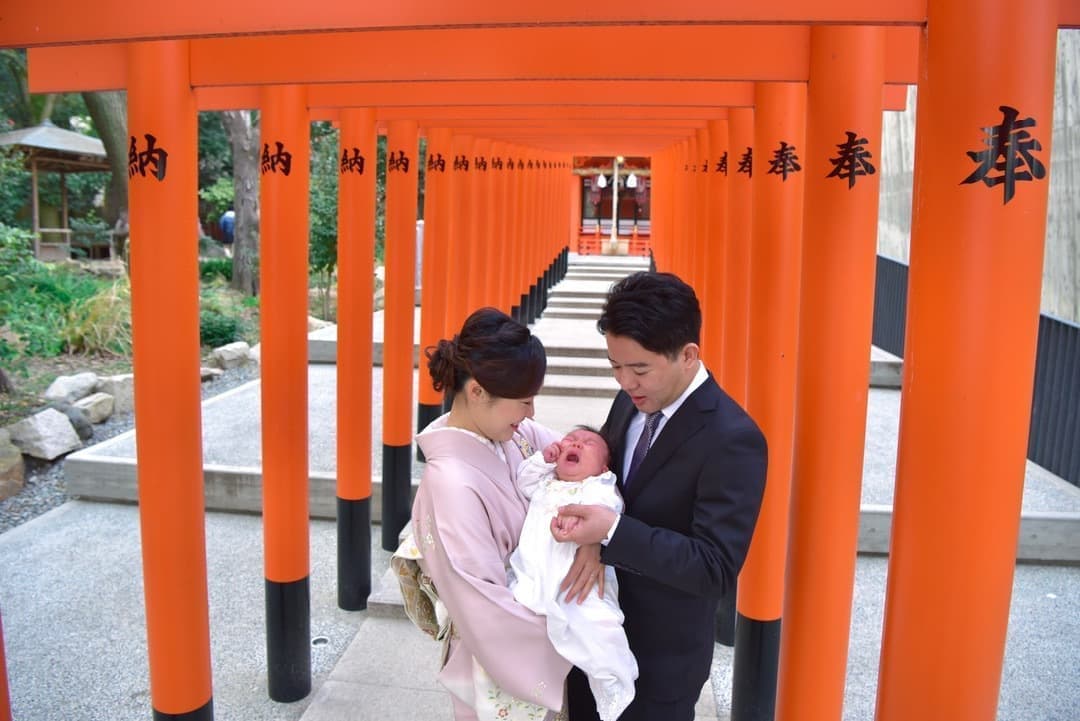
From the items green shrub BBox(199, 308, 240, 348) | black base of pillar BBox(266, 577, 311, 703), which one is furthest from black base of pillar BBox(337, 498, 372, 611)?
green shrub BBox(199, 308, 240, 348)

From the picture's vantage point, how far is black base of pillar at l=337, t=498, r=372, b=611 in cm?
487

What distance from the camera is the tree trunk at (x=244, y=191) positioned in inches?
592

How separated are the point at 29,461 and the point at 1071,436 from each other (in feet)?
28.8

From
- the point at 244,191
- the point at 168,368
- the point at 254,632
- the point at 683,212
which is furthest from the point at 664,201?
the point at 168,368

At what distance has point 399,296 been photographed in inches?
220

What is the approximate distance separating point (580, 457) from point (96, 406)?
8.30 meters

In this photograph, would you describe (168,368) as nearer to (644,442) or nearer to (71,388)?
(644,442)

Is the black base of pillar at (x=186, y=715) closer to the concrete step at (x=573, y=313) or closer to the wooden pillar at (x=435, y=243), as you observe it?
the wooden pillar at (x=435, y=243)

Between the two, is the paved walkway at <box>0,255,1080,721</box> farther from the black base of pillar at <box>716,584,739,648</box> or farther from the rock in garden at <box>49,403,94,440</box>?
the rock in garden at <box>49,403,94,440</box>

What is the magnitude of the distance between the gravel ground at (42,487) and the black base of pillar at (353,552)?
10.5ft

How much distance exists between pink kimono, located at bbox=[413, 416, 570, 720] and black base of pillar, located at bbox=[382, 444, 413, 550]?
143 inches

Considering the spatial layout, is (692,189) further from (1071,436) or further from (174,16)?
(174,16)

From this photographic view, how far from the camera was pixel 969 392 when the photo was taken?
1.71 metres

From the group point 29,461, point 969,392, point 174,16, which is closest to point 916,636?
point 969,392
